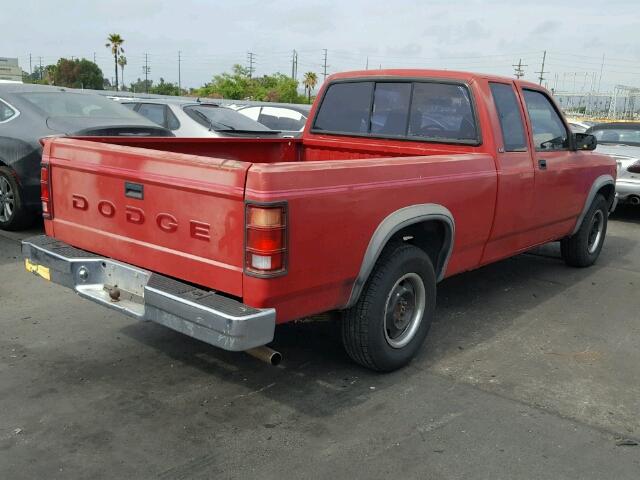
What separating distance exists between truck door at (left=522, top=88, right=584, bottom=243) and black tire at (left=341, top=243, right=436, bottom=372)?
5.96 ft

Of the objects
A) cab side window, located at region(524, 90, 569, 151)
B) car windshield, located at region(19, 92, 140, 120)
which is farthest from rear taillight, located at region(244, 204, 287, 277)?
car windshield, located at region(19, 92, 140, 120)

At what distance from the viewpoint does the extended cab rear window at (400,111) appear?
4.88m

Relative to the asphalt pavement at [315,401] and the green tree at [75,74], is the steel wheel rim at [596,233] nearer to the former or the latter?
the asphalt pavement at [315,401]

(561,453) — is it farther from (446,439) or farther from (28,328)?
(28,328)

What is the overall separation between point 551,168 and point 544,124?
0.44 metres

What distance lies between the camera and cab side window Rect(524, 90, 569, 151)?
5414mm

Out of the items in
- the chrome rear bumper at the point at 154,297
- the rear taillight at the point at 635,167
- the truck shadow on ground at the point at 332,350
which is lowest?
the truck shadow on ground at the point at 332,350

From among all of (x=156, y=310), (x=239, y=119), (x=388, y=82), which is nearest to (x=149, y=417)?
(x=156, y=310)

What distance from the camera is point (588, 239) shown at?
22.3ft

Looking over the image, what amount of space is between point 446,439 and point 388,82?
3072 millimetres

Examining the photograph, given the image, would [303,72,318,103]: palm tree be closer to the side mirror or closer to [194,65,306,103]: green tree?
[194,65,306,103]: green tree

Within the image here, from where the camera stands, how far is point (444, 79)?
196 inches

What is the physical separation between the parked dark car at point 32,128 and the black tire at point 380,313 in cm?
442

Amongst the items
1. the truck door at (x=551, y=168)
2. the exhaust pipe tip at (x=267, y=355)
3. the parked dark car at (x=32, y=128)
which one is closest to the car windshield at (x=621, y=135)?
the truck door at (x=551, y=168)
